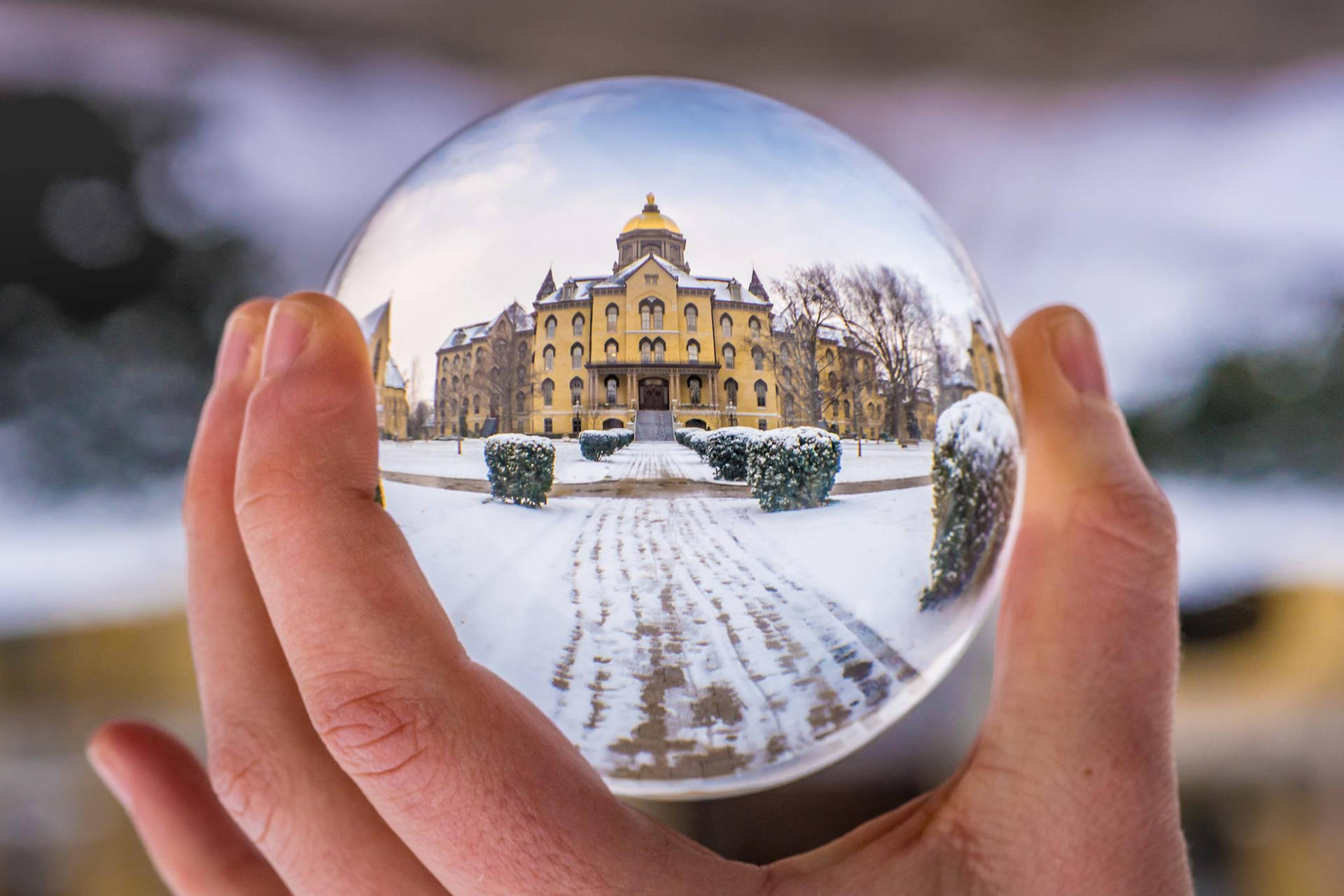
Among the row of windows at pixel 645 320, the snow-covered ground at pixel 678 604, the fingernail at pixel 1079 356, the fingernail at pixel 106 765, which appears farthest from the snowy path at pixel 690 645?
the fingernail at pixel 106 765

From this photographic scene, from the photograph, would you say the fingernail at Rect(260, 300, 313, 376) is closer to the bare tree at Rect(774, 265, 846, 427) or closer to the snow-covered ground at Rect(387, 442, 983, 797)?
the snow-covered ground at Rect(387, 442, 983, 797)

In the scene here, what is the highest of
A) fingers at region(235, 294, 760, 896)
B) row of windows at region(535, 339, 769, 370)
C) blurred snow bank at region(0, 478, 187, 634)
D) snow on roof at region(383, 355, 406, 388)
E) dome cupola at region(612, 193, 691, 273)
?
dome cupola at region(612, 193, 691, 273)

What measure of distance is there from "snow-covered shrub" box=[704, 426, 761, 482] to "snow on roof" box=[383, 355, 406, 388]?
0.23 m

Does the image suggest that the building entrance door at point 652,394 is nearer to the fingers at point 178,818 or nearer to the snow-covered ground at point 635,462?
the snow-covered ground at point 635,462

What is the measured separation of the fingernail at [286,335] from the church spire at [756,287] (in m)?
0.33

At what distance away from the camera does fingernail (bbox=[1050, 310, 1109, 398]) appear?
2.11 ft

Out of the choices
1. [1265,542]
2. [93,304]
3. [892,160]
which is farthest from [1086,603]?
[93,304]

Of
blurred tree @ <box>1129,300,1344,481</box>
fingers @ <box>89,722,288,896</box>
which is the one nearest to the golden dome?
fingers @ <box>89,722,288,896</box>

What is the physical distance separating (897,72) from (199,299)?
3.09m

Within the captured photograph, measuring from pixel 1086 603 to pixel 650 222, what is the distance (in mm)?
471

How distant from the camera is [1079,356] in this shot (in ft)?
2.13

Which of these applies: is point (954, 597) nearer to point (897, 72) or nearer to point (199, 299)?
point (199, 299)

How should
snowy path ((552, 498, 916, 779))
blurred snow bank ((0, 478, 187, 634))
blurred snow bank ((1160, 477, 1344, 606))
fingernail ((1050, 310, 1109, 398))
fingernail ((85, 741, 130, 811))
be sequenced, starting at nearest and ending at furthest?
snowy path ((552, 498, 916, 779))
fingernail ((1050, 310, 1109, 398))
fingernail ((85, 741, 130, 811))
blurred snow bank ((0, 478, 187, 634))
blurred snow bank ((1160, 477, 1344, 606))

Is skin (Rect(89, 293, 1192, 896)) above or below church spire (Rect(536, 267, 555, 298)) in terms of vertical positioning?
below
